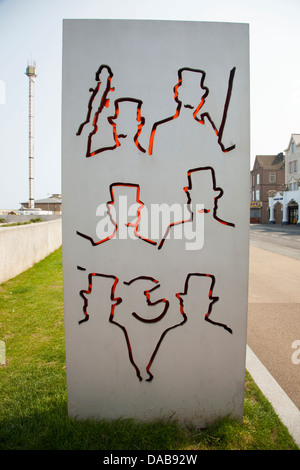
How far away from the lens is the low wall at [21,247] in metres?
6.93

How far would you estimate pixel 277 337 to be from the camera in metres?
4.01

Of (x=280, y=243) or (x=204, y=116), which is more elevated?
(x=204, y=116)

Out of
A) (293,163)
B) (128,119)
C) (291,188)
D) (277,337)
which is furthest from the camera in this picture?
(293,163)

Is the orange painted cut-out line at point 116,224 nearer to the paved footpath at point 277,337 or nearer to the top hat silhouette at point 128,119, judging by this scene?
the top hat silhouette at point 128,119

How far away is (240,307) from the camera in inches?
87.7

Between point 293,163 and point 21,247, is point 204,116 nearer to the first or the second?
point 21,247

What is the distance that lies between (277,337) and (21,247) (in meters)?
6.76

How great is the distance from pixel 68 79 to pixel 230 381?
2551mm

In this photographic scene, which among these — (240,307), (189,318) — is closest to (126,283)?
(189,318)

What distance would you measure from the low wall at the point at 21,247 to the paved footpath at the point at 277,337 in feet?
Answer: 18.2

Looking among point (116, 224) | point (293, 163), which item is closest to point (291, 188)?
point (293, 163)

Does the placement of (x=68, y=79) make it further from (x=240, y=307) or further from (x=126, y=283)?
(x=240, y=307)

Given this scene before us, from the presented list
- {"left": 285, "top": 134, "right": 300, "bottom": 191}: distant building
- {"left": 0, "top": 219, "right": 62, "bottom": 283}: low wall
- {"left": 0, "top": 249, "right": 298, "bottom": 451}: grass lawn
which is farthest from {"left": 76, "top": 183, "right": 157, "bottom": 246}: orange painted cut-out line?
{"left": 285, "top": 134, "right": 300, "bottom": 191}: distant building

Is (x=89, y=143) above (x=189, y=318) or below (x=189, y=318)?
above
